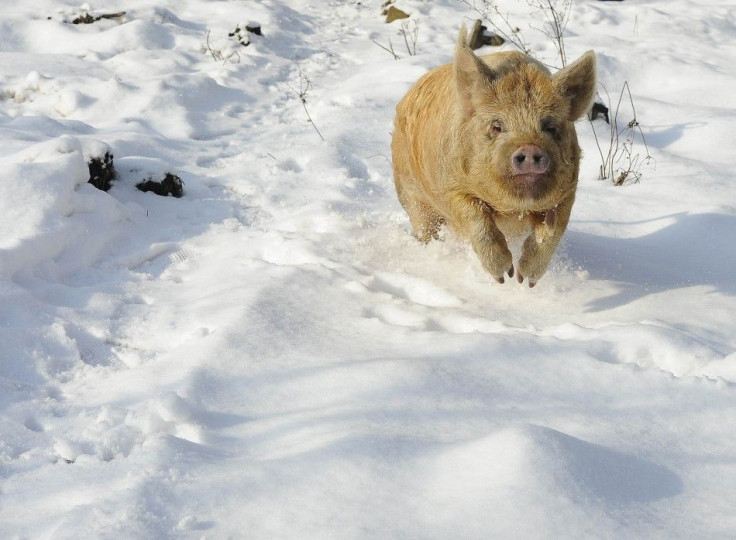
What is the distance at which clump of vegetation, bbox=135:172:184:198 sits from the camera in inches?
219

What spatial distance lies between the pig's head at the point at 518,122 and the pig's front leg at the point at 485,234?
0.18 m

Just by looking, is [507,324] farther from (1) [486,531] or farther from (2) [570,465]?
(1) [486,531]

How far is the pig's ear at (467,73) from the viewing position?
4.08 metres

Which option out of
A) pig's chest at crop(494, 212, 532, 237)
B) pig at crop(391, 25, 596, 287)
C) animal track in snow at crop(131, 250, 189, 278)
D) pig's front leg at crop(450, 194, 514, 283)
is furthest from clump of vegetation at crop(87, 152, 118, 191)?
pig's chest at crop(494, 212, 532, 237)

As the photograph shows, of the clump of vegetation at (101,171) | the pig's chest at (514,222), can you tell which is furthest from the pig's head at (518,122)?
the clump of vegetation at (101,171)

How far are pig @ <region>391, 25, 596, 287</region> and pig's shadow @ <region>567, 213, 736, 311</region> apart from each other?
533 millimetres

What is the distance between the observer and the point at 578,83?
13.7 feet

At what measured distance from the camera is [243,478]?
2.49 meters

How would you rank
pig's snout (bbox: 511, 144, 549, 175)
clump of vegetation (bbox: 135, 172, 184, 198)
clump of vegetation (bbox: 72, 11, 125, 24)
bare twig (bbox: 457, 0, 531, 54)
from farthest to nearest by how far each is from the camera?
1. bare twig (bbox: 457, 0, 531, 54)
2. clump of vegetation (bbox: 72, 11, 125, 24)
3. clump of vegetation (bbox: 135, 172, 184, 198)
4. pig's snout (bbox: 511, 144, 549, 175)

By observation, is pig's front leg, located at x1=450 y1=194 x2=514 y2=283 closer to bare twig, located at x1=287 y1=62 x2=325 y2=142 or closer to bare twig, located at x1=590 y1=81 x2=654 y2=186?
bare twig, located at x1=590 y1=81 x2=654 y2=186

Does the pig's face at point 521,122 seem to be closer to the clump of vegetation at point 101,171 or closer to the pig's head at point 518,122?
the pig's head at point 518,122

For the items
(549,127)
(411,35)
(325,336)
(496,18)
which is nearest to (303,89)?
(411,35)

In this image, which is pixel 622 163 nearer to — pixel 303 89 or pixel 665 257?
pixel 665 257

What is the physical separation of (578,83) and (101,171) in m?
3.11
